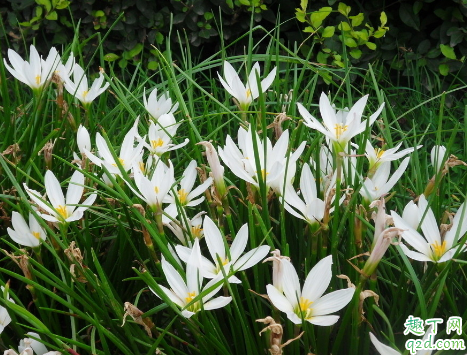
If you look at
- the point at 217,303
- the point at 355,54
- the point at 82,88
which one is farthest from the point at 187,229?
the point at 355,54

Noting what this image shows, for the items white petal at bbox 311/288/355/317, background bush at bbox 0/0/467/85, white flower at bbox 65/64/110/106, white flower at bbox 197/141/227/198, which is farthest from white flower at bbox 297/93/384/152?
A: background bush at bbox 0/0/467/85

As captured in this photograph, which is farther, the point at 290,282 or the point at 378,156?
the point at 378,156

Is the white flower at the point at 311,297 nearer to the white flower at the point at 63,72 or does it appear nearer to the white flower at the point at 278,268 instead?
the white flower at the point at 278,268

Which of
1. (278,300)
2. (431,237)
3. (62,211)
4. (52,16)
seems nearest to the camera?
(278,300)

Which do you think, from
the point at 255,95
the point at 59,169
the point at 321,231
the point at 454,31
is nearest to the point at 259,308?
the point at 321,231

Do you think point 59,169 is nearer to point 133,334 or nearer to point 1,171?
point 1,171

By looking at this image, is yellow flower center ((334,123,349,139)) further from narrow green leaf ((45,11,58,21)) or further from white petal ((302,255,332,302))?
narrow green leaf ((45,11,58,21))

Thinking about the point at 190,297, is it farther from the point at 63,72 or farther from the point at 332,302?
the point at 63,72
